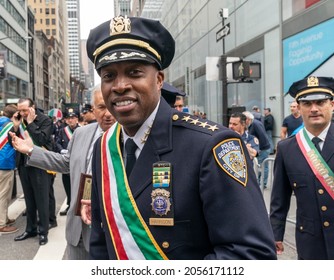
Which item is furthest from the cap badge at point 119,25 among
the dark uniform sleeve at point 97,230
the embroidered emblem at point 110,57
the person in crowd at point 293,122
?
the person in crowd at point 293,122

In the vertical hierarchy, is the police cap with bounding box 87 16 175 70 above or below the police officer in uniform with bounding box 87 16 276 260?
above

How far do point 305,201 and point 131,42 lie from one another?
1.84 metres

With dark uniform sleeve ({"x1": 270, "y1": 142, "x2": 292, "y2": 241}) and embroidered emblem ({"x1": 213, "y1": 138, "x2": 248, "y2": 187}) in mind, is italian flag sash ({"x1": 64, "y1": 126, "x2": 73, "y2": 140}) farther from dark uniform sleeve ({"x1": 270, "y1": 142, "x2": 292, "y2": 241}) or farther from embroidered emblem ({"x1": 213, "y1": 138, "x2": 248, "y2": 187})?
embroidered emblem ({"x1": 213, "y1": 138, "x2": 248, "y2": 187})

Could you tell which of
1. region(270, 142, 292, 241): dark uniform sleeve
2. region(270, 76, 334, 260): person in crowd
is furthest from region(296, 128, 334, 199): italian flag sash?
region(270, 142, 292, 241): dark uniform sleeve

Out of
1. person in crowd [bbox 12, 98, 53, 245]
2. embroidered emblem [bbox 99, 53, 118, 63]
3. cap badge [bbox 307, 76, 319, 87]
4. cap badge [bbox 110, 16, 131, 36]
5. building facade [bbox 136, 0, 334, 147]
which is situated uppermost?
building facade [bbox 136, 0, 334, 147]

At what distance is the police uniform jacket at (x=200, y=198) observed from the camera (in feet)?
4.53

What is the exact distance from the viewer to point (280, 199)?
9.89 feet

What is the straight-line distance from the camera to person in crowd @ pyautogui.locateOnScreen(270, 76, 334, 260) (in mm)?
2695

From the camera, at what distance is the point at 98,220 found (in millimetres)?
1956

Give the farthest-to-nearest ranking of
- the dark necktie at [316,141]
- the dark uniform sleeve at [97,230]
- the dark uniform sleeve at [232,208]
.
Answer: the dark necktie at [316,141], the dark uniform sleeve at [97,230], the dark uniform sleeve at [232,208]

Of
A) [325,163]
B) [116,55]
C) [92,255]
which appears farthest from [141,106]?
[325,163]

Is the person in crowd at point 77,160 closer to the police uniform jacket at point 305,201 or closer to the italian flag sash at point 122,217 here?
the italian flag sash at point 122,217

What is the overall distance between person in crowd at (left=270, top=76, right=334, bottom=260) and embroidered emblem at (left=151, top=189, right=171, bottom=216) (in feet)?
5.30

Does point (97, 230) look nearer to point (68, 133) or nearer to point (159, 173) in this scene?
point (159, 173)
